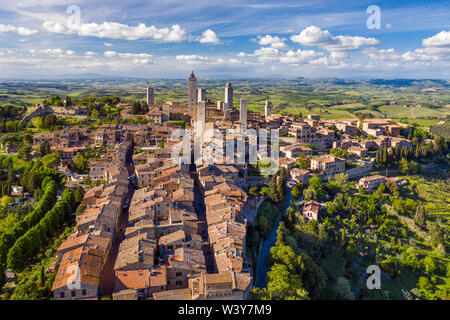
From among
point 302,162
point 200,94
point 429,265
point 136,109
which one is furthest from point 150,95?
point 429,265

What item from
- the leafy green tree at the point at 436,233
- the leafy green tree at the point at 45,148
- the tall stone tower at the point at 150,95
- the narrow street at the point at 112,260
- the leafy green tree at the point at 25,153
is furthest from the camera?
the tall stone tower at the point at 150,95

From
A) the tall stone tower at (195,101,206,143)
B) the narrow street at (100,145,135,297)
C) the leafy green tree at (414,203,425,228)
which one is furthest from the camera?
the tall stone tower at (195,101,206,143)

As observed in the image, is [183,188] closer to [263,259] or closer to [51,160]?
[263,259]

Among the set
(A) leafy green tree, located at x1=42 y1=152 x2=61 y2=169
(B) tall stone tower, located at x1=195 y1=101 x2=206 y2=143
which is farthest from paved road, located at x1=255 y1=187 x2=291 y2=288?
(A) leafy green tree, located at x1=42 y1=152 x2=61 y2=169

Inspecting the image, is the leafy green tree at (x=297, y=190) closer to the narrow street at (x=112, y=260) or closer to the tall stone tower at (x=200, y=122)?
the tall stone tower at (x=200, y=122)

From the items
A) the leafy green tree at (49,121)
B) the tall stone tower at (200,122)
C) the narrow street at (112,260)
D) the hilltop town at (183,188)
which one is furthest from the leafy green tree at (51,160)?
the tall stone tower at (200,122)

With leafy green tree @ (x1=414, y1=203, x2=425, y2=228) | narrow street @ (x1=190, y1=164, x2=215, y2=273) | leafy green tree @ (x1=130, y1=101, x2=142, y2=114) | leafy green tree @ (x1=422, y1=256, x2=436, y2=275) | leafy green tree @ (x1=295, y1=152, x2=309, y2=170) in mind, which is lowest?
leafy green tree @ (x1=422, y1=256, x2=436, y2=275)

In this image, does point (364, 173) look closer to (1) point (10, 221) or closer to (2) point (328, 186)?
(2) point (328, 186)

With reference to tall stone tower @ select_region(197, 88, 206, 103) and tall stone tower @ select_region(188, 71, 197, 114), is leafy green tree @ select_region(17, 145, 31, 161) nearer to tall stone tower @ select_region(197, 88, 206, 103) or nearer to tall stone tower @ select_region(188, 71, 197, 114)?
tall stone tower @ select_region(188, 71, 197, 114)
